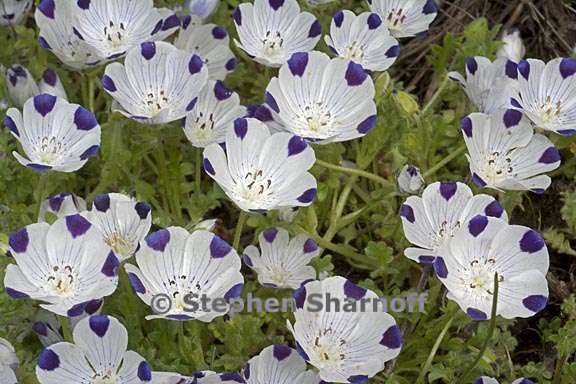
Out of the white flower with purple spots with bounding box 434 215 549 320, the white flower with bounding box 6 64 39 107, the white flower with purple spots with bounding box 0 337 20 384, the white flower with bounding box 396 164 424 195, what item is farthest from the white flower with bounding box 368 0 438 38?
the white flower with purple spots with bounding box 0 337 20 384

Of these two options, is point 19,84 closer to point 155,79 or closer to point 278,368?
point 155,79

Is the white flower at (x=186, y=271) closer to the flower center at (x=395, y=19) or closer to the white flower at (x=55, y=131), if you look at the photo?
the white flower at (x=55, y=131)

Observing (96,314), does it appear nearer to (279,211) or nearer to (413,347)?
(279,211)

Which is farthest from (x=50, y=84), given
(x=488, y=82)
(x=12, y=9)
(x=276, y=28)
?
(x=488, y=82)

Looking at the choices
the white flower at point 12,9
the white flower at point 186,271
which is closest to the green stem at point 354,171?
the white flower at point 186,271

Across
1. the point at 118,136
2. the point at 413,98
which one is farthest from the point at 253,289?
the point at 413,98

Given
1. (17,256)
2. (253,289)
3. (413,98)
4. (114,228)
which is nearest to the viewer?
(17,256)

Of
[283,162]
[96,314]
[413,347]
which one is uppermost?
[283,162]
